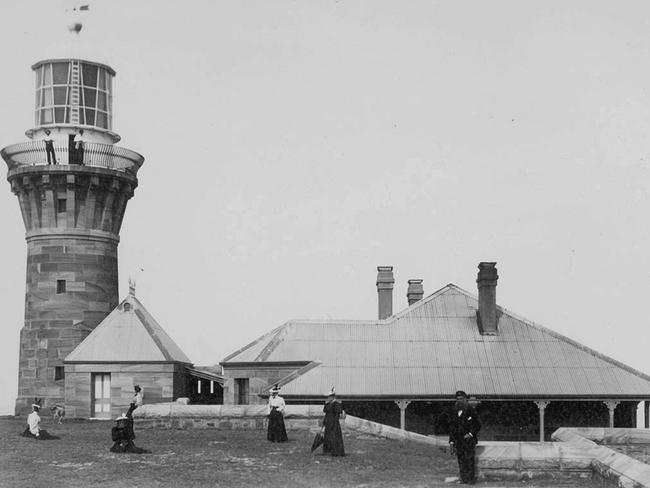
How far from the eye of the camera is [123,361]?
38.4 m

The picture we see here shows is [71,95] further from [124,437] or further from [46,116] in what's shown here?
[124,437]

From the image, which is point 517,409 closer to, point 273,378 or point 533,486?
point 273,378

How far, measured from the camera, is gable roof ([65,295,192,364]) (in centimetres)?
3856

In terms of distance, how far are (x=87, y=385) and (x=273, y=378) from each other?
6.67 m

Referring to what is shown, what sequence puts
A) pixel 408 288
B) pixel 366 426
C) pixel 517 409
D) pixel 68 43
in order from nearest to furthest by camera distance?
pixel 366 426, pixel 517 409, pixel 68 43, pixel 408 288

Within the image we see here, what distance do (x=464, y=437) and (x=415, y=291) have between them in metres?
32.0

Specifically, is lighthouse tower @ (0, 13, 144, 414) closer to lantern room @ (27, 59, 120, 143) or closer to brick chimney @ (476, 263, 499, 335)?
lantern room @ (27, 59, 120, 143)

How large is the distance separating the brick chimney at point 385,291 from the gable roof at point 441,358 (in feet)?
9.08

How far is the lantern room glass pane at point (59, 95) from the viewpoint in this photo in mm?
39375

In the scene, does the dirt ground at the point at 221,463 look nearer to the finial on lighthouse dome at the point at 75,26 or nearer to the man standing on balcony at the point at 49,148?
the man standing on balcony at the point at 49,148

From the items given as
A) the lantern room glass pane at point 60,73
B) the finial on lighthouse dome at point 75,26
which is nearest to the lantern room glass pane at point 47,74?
the lantern room glass pane at point 60,73

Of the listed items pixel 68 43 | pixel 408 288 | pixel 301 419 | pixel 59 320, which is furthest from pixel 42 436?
pixel 408 288

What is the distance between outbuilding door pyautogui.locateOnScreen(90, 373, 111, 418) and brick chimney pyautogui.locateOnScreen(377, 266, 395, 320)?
11347mm

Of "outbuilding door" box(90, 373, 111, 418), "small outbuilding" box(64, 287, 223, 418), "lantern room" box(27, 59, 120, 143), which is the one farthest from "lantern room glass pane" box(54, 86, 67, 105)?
"outbuilding door" box(90, 373, 111, 418)
